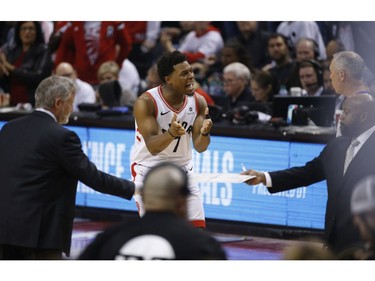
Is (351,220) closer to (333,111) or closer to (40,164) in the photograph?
(40,164)

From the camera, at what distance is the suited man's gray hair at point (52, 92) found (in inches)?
286

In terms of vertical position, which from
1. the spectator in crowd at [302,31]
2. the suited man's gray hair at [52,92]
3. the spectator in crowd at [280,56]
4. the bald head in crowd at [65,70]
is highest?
the spectator in crowd at [302,31]

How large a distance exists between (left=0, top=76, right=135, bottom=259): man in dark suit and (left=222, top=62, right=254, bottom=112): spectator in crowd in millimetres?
5042

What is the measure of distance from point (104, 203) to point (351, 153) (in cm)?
495

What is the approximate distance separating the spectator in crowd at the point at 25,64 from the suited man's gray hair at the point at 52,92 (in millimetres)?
5951

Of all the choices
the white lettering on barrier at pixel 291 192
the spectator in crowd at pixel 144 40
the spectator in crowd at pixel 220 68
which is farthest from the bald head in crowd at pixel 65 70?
the white lettering on barrier at pixel 291 192

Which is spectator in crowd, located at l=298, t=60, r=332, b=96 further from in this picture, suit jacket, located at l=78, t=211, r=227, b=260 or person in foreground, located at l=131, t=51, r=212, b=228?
suit jacket, located at l=78, t=211, r=227, b=260

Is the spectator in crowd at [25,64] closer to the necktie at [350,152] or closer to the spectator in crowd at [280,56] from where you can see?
the spectator in crowd at [280,56]

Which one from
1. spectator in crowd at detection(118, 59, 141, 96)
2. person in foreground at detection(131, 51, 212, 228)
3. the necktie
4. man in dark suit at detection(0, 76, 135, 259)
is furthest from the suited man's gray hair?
spectator in crowd at detection(118, 59, 141, 96)

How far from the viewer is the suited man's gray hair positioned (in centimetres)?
726

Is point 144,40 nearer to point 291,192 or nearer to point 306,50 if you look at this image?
point 306,50

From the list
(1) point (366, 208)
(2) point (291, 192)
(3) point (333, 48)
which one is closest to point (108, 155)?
(2) point (291, 192)

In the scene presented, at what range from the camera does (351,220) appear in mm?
6645

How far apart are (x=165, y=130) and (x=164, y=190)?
342 cm
